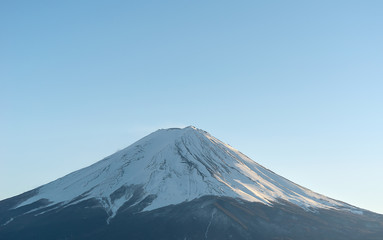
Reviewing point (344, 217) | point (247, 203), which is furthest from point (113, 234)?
point (344, 217)

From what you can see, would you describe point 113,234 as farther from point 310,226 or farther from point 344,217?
point 344,217

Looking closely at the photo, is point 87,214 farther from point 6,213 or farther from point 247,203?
point 247,203

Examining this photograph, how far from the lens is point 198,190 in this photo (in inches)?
7525

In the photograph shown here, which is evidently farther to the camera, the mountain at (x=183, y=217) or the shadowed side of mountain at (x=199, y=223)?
the mountain at (x=183, y=217)

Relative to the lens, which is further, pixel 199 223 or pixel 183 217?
pixel 183 217

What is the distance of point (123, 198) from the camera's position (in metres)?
193

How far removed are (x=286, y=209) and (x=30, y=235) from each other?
85.4m

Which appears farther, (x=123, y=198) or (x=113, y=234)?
(x=123, y=198)

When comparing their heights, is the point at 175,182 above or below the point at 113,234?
above

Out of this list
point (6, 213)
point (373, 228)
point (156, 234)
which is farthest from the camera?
point (6, 213)

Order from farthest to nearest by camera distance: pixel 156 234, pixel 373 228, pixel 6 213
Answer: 1. pixel 6 213
2. pixel 373 228
3. pixel 156 234

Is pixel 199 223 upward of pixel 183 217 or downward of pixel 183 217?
downward

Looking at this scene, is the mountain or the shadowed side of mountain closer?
the shadowed side of mountain

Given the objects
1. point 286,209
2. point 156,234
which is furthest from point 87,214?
point 286,209
